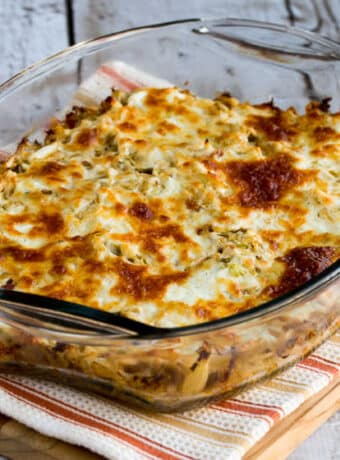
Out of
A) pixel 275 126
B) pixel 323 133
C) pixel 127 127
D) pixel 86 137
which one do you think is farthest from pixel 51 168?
pixel 323 133

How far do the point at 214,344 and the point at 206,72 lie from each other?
4.38 ft

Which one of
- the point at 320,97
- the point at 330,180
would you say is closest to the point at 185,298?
the point at 330,180

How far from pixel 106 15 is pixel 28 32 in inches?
14.1

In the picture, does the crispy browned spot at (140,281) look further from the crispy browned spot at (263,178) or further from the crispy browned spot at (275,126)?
the crispy browned spot at (275,126)

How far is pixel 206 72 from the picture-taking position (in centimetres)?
292

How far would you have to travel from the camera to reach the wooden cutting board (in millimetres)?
1943

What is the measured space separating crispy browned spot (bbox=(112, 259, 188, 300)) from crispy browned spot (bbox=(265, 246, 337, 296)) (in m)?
0.22

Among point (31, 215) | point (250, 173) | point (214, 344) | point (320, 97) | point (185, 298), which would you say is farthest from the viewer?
point (320, 97)

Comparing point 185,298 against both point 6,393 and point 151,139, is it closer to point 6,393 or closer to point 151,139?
point 6,393

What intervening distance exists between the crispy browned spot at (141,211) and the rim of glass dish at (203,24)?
0.52 metres

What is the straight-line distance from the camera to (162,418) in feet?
6.48

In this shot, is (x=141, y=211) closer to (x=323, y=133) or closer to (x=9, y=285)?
(x=9, y=285)

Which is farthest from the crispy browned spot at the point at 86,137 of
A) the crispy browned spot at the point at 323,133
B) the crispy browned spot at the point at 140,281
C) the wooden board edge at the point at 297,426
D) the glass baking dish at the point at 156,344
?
the wooden board edge at the point at 297,426

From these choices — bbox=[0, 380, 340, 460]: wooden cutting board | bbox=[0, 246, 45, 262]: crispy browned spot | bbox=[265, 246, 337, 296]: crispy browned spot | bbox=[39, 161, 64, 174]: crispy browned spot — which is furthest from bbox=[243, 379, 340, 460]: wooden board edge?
bbox=[39, 161, 64, 174]: crispy browned spot
